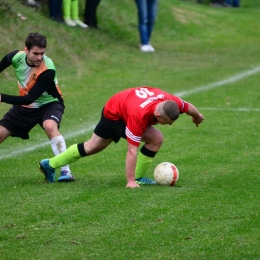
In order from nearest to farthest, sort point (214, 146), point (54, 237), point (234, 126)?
point (54, 237)
point (214, 146)
point (234, 126)

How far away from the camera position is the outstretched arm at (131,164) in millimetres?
7832

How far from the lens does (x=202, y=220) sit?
680cm

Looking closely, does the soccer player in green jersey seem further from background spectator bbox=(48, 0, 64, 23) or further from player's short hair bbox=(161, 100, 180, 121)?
background spectator bbox=(48, 0, 64, 23)

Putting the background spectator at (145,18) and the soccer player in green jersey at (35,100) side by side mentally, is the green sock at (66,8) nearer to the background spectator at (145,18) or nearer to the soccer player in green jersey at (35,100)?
the background spectator at (145,18)

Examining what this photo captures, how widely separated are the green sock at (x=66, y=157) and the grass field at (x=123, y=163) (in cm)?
26

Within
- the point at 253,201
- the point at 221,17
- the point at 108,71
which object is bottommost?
the point at 221,17

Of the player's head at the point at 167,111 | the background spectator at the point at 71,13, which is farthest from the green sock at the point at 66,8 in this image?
the player's head at the point at 167,111

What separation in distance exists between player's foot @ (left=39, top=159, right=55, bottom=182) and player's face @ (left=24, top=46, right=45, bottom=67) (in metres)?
1.10

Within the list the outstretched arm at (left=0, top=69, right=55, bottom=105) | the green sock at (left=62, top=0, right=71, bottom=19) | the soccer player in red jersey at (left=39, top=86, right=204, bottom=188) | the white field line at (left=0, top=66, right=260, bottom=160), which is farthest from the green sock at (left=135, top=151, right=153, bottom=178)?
the green sock at (left=62, top=0, right=71, bottom=19)

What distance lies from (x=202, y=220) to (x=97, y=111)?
7149 millimetres

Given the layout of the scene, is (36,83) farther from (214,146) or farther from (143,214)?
(214,146)

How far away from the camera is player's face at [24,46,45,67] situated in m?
8.23

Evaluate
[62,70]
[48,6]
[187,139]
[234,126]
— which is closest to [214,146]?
[187,139]

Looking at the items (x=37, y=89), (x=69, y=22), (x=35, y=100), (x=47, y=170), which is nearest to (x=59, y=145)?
(x=47, y=170)
